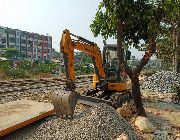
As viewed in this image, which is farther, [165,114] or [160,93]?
[160,93]

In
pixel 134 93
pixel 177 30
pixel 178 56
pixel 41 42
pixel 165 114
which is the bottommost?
pixel 165 114

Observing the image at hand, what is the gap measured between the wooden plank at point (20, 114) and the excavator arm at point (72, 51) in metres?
1.55

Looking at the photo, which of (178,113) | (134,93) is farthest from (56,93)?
(178,113)

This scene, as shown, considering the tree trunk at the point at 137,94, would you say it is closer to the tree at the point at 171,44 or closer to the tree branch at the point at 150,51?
the tree branch at the point at 150,51

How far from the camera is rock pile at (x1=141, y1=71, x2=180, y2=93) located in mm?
22645

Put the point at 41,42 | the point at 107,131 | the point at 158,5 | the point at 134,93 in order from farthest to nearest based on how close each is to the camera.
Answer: the point at 41,42
the point at 134,93
the point at 158,5
the point at 107,131

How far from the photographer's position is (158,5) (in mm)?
12031

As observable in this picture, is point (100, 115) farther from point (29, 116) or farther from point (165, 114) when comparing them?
point (165, 114)

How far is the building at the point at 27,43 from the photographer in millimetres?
110125

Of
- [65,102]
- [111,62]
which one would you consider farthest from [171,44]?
[65,102]

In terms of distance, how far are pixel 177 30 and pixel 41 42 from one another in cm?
10902

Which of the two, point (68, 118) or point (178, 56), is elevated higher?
point (178, 56)

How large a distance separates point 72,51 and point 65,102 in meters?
2.30

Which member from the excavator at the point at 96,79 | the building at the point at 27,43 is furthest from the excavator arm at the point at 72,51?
the building at the point at 27,43
